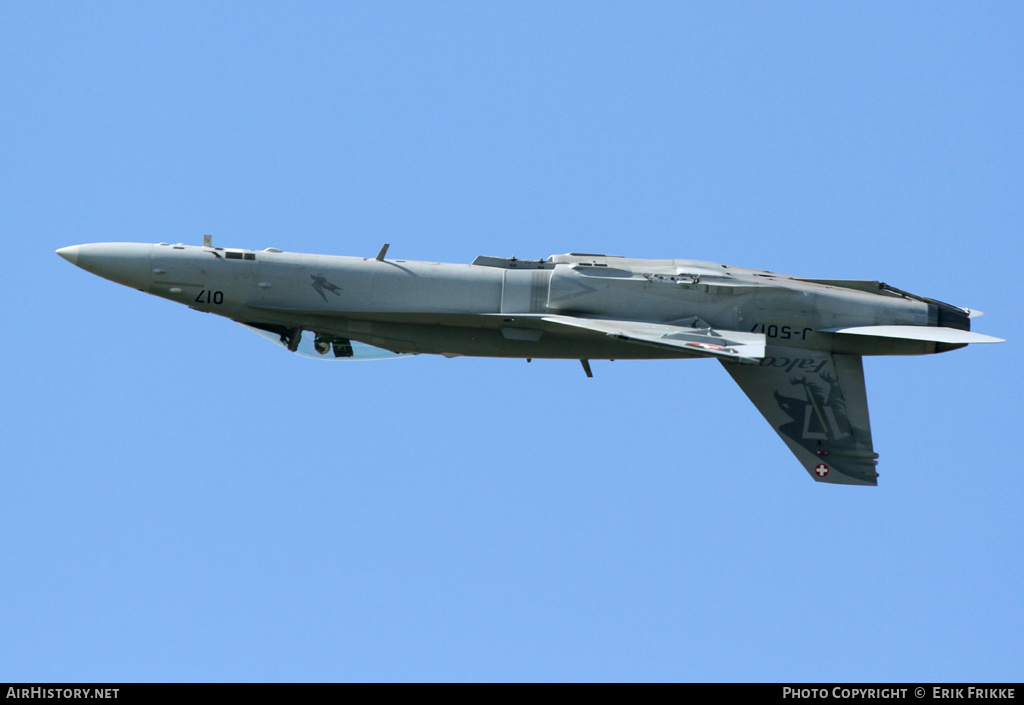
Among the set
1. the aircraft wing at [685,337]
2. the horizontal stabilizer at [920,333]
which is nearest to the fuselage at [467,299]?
the horizontal stabilizer at [920,333]

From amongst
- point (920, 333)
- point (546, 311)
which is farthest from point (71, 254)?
point (920, 333)

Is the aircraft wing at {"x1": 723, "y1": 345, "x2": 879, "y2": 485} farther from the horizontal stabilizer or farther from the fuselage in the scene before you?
the horizontal stabilizer

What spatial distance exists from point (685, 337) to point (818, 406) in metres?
3.10

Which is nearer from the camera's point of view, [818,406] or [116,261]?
[116,261]

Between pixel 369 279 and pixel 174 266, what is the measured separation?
11.0 ft

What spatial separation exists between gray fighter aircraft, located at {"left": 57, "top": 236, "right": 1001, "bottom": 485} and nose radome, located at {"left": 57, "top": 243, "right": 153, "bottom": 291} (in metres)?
0.02

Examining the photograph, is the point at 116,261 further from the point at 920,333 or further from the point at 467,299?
the point at 920,333

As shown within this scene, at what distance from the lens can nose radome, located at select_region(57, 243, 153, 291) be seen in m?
26.4

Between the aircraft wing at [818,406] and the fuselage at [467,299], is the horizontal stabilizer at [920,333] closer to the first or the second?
the fuselage at [467,299]

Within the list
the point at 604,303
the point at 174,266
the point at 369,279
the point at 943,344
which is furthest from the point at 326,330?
the point at 943,344

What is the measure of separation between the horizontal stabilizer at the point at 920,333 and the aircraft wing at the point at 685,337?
1707 mm

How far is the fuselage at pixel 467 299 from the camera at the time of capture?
26.5m

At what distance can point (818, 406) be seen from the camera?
2702 cm

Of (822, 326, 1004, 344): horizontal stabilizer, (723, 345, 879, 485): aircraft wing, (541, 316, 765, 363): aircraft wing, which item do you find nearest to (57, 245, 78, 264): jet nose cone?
(541, 316, 765, 363): aircraft wing
